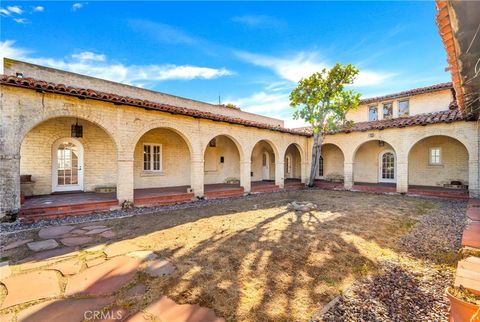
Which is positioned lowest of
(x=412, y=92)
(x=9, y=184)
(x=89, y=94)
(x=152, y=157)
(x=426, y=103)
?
(x=9, y=184)

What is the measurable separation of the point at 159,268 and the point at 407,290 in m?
3.65

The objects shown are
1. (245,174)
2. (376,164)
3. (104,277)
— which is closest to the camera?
(104,277)

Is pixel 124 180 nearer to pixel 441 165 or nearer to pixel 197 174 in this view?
pixel 197 174

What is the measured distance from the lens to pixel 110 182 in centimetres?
1023

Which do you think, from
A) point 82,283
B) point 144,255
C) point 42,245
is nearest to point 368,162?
point 144,255

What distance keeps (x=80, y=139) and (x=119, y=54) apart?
4425 millimetres

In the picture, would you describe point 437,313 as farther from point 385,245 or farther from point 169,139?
point 169,139

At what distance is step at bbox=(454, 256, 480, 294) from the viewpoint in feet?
7.35

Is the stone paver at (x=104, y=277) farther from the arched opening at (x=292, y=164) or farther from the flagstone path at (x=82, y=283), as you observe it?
the arched opening at (x=292, y=164)

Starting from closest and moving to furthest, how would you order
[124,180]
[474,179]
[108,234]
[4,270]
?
[4,270] → [108,234] → [124,180] → [474,179]

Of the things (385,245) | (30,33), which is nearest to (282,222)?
(385,245)

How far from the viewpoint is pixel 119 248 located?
436cm

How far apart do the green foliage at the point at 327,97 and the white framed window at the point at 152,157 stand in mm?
8720

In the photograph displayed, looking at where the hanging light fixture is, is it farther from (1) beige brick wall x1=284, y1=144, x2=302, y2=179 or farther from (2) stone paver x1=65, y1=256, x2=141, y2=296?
(1) beige brick wall x1=284, y1=144, x2=302, y2=179
